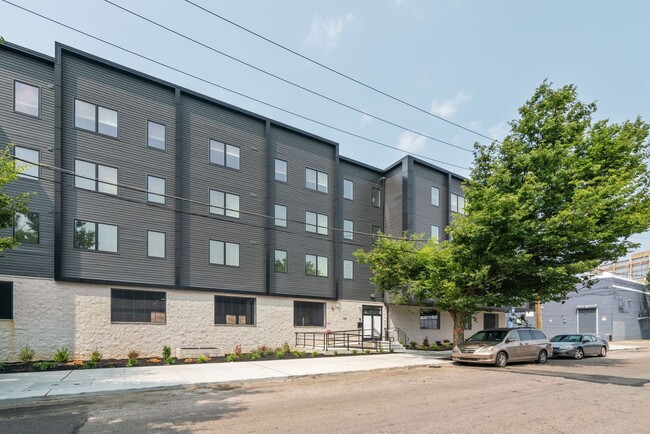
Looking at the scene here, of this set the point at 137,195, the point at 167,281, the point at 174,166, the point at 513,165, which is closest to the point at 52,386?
the point at 167,281

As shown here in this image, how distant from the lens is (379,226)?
29047 millimetres

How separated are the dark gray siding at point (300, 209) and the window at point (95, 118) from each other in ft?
27.6

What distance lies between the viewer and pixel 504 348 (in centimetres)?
1669

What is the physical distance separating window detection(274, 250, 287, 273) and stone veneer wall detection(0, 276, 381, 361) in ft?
5.56

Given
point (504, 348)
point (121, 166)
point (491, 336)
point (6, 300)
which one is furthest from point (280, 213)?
point (504, 348)

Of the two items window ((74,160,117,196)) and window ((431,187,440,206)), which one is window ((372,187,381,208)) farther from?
window ((74,160,117,196))

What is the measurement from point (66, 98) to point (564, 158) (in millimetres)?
21743

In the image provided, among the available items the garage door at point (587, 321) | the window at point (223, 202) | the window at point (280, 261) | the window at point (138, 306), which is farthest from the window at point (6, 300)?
the garage door at point (587, 321)

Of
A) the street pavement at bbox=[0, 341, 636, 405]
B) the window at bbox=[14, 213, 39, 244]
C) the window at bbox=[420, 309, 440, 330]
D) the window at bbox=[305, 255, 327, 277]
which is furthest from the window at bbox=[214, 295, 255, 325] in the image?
the window at bbox=[420, 309, 440, 330]

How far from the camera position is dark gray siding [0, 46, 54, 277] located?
16.8 metres

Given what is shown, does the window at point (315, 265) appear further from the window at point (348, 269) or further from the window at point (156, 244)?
the window at point (156, 244)

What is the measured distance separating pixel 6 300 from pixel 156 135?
947 cm

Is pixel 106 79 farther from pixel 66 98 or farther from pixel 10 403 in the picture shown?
pixel 10 403

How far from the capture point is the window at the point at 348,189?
90.8 feet
